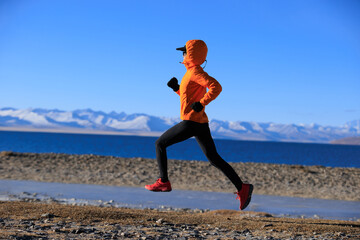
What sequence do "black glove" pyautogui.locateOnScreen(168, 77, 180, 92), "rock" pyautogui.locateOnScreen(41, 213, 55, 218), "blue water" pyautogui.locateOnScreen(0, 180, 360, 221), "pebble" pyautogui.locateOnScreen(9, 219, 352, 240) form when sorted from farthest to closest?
"blue water" pyautogui.locateOnScreen(0, 180, 360, 221)
"rock" pyautogui.locateOnScreen(41, 213, 55, 218)
"black glove" pyautogui.locateOnScreen(168, 77, 180, 92)
"pebble" pyautogui.locateOnScreen(9, 219, 352, 240)

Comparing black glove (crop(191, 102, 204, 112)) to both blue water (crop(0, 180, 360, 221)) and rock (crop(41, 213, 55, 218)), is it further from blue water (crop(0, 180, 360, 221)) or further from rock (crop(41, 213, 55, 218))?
blue water (crop(0, 180, 360, 221))

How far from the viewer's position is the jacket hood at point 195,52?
7.16 meters

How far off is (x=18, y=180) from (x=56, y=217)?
1213cm

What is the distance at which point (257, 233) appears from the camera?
7.54 metres

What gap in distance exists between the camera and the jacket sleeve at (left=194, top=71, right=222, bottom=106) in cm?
677

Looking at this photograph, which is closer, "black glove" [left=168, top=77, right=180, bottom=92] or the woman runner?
the woman runner

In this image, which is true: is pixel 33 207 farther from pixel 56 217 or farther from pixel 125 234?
pixel 125 234

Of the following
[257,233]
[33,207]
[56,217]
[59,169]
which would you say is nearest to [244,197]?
[257,233]

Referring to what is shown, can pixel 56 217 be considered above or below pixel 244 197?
below

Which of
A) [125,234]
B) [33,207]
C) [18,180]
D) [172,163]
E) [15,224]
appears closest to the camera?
[125,234]

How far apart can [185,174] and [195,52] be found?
16.5 metres

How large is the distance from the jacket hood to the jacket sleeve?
277 mm

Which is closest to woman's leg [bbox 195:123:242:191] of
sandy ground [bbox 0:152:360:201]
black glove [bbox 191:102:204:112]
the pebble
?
black glove [bbox 191:102:204:112]

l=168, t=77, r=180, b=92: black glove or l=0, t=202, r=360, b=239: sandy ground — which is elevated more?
l=168, t=77, r=180, b=92: black glove
